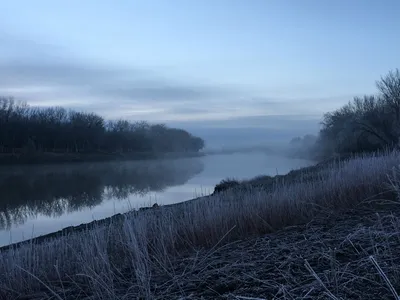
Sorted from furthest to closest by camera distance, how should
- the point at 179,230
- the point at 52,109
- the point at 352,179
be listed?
the point at 52,109, the point at 352,179, the point at 179,230

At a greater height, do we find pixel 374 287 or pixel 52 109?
pixel 52 109

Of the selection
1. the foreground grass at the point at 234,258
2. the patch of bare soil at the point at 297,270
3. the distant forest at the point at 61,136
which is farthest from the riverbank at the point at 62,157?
the patch of bare soil at the point at 297,270

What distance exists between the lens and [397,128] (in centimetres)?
3712

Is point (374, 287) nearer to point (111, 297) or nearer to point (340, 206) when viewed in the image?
point (111, 297)

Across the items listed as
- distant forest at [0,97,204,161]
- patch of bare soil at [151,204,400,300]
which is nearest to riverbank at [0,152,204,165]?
distant forest at [0,97,204,161]

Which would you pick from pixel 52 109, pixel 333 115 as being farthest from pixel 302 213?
pixel 52 109

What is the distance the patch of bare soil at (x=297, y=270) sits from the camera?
2533 millimetres

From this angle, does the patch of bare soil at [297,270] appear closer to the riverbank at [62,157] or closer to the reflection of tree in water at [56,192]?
the reflection of tree in water at [56,192]

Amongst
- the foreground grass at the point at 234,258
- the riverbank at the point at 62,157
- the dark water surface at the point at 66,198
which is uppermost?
the riverbank at the point at 62,157

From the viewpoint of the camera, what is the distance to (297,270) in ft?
10.1

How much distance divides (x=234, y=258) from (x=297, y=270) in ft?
2.75

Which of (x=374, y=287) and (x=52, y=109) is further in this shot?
(x=52, y=109)

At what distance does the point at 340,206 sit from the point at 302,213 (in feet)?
2.53

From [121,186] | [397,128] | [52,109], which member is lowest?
[121,186]
